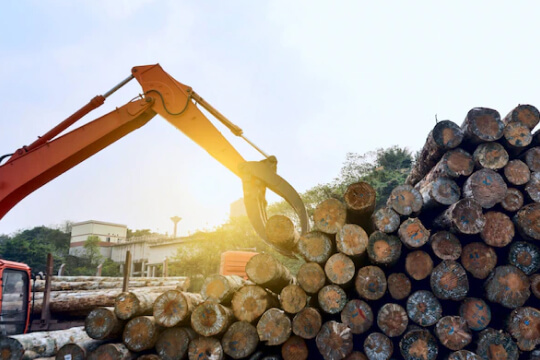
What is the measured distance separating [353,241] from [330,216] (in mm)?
369

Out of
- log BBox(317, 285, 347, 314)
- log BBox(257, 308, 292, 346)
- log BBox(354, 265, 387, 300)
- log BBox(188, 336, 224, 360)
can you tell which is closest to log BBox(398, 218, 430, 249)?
log BBox(354, 265, 387, 300)

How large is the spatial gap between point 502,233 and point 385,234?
110 cm

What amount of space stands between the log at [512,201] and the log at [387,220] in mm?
1098

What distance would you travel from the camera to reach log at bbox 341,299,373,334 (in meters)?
3.78

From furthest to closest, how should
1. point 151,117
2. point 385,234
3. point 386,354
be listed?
1. point 151,117
2. point 385,234
3. point 386,354

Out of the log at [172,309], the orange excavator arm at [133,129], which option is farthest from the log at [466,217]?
the log at [172,309]

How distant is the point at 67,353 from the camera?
157 inches

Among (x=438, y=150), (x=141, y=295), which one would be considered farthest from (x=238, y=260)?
(x=438, y=150)

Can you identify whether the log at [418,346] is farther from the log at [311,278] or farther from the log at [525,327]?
the log at [311,278]

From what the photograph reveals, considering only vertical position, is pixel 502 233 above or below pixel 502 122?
below

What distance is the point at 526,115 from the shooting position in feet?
14.4

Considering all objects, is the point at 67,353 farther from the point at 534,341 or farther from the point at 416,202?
the point at 534,341

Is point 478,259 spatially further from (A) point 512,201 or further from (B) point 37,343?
(B) point 37,343

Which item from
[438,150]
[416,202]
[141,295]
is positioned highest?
[438,150]
